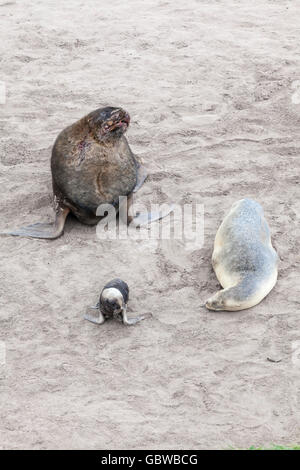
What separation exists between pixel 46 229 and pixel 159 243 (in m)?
0.72

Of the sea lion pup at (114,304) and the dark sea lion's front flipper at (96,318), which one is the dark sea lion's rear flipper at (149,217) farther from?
the dark sea lion's front flipper at (96,318)

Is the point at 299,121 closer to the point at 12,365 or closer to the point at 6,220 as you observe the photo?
the point at 6,220

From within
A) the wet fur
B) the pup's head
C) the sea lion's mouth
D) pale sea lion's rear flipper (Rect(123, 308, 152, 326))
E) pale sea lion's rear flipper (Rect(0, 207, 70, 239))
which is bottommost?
pale sea lion's rear flipper (Rect(0, 207, 70, 239))

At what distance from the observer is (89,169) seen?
4715mm

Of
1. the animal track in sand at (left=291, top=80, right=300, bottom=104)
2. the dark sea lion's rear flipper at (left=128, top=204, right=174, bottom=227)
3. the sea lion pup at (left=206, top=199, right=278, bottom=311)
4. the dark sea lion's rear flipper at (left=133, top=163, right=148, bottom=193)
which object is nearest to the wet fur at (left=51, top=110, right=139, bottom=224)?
the dark sea lion's rear flipper at (left=128, top=204, right=174, bottom=227)

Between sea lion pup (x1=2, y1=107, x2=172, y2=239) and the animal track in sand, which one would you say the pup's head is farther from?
the animal track in sand

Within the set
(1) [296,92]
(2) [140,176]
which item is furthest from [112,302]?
(1) [296,92]

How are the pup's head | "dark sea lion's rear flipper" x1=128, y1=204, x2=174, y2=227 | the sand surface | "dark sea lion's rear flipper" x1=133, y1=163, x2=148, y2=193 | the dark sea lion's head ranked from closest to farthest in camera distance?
the sand surface < the pup's head < the dark sea lion's head < "dark sea lion's rear flipper" x1=128, y1=204, x2=174, y2=227 < "dark sea lion's rear flipper" x1=133, y1=163, x2=148, y2=193

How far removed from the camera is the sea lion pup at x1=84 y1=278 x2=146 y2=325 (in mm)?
3975

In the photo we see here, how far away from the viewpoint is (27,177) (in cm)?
527

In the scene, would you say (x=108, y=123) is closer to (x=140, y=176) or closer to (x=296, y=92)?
(x=140, y=176)


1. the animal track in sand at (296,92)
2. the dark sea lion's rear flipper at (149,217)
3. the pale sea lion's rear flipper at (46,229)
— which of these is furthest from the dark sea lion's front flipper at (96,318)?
the animal track in sand at (296,92)

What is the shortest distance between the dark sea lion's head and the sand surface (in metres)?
0.57

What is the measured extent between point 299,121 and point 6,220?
2362 mm
